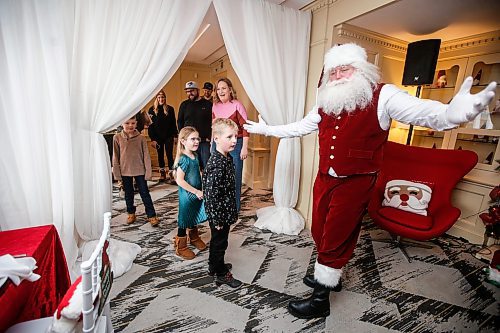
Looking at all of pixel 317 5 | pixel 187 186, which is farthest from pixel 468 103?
pixel 317 5

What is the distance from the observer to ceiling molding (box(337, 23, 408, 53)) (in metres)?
2.35

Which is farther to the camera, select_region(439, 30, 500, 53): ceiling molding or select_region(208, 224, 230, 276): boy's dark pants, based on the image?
select_region(439, 30, 500, 53): ceiling molding

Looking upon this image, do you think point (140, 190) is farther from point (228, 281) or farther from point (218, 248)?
point (228, 281)

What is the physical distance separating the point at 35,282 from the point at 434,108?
1912 mm

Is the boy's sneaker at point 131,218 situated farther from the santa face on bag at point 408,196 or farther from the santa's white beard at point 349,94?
the santa face on bag at point 408,196

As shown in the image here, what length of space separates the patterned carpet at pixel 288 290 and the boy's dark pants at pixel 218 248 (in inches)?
4.9

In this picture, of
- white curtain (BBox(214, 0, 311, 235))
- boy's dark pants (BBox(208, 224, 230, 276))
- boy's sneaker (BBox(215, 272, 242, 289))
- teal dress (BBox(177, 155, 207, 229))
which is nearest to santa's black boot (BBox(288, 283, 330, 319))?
boy's sneaker (BBox(215, 272, 242, 289))

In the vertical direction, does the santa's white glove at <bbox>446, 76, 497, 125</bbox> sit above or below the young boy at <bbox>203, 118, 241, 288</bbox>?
above

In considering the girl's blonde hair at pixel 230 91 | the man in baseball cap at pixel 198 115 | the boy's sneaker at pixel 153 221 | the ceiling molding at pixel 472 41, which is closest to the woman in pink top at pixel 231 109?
the girl's blonde hair at pixel 230 91

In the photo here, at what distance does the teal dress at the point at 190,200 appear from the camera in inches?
74.1

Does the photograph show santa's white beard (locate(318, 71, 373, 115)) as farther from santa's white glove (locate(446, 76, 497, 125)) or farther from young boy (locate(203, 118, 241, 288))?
young boy (locate(203, 118, 241, 288))

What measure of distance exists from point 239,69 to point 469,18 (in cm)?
228

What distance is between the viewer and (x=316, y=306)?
148 centimetres

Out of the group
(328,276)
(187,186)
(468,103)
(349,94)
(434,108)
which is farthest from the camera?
(187,186)
